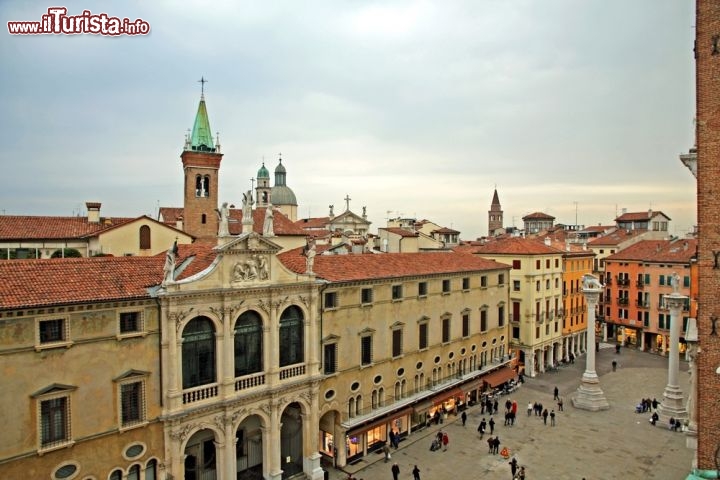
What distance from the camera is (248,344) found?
23.8m

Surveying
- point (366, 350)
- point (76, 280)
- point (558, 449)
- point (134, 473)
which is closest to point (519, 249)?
point (558, 449)

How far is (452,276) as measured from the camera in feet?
118

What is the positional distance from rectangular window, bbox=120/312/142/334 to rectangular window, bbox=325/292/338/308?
10248 mm

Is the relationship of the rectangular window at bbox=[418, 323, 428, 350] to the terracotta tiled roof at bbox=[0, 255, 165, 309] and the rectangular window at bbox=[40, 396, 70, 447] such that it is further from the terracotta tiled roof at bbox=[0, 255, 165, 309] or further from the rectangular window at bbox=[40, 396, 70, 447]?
the rectangular window at bbox=[40, 396, 70, 447]

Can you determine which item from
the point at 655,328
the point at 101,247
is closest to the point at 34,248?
the point at 101,247

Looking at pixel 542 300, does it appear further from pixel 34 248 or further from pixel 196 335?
pixel 34 248

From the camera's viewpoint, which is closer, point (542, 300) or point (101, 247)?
point (101, 247)

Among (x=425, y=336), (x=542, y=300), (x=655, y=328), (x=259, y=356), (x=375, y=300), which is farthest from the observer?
(x=655, y=328)

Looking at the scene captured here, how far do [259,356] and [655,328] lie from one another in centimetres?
5072

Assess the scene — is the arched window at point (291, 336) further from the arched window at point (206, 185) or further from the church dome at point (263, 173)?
the church dome at point (263, 173)

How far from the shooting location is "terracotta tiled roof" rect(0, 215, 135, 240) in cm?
3441

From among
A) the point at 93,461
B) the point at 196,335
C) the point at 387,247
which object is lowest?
the point at 93,461

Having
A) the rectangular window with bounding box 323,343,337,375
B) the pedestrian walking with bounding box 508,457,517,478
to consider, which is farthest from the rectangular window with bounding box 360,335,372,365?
the pedestrian walking with bounding box 508,457,517,478

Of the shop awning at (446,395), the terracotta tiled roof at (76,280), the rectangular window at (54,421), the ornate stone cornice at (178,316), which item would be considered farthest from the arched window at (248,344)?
the shop awning at (446,395)
